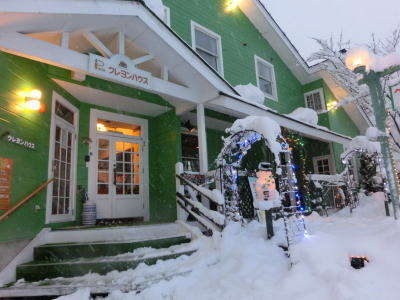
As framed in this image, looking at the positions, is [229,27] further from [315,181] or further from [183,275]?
[183,275]

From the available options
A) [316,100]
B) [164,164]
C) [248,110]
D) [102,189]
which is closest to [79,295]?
[102,189]

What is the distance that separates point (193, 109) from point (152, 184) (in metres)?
2.25

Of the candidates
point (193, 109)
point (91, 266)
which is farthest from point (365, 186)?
point (91, 266)

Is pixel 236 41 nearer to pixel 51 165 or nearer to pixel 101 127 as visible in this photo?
pixel 101 127

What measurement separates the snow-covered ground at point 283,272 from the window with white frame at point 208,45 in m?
6.94

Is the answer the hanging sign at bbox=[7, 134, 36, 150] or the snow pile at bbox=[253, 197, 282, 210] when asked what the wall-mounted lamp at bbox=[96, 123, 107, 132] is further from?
the snow pile at bbox=[253, 197, 282, 210]

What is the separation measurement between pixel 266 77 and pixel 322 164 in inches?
189

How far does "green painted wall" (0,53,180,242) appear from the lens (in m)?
5.03

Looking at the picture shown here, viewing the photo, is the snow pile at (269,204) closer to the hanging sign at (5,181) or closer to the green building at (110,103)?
the green building at (110,103)

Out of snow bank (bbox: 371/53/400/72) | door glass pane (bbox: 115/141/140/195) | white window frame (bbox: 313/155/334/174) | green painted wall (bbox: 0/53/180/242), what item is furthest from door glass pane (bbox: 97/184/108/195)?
white window frame (bbox: 313/155/334/174)

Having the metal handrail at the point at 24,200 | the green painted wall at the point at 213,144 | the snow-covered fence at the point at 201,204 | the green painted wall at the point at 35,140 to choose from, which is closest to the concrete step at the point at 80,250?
the green painted wall at the point at 35,140

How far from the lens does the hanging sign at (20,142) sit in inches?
197

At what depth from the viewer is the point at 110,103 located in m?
7.73

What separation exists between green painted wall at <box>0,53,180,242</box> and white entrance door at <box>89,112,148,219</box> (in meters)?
0.32
